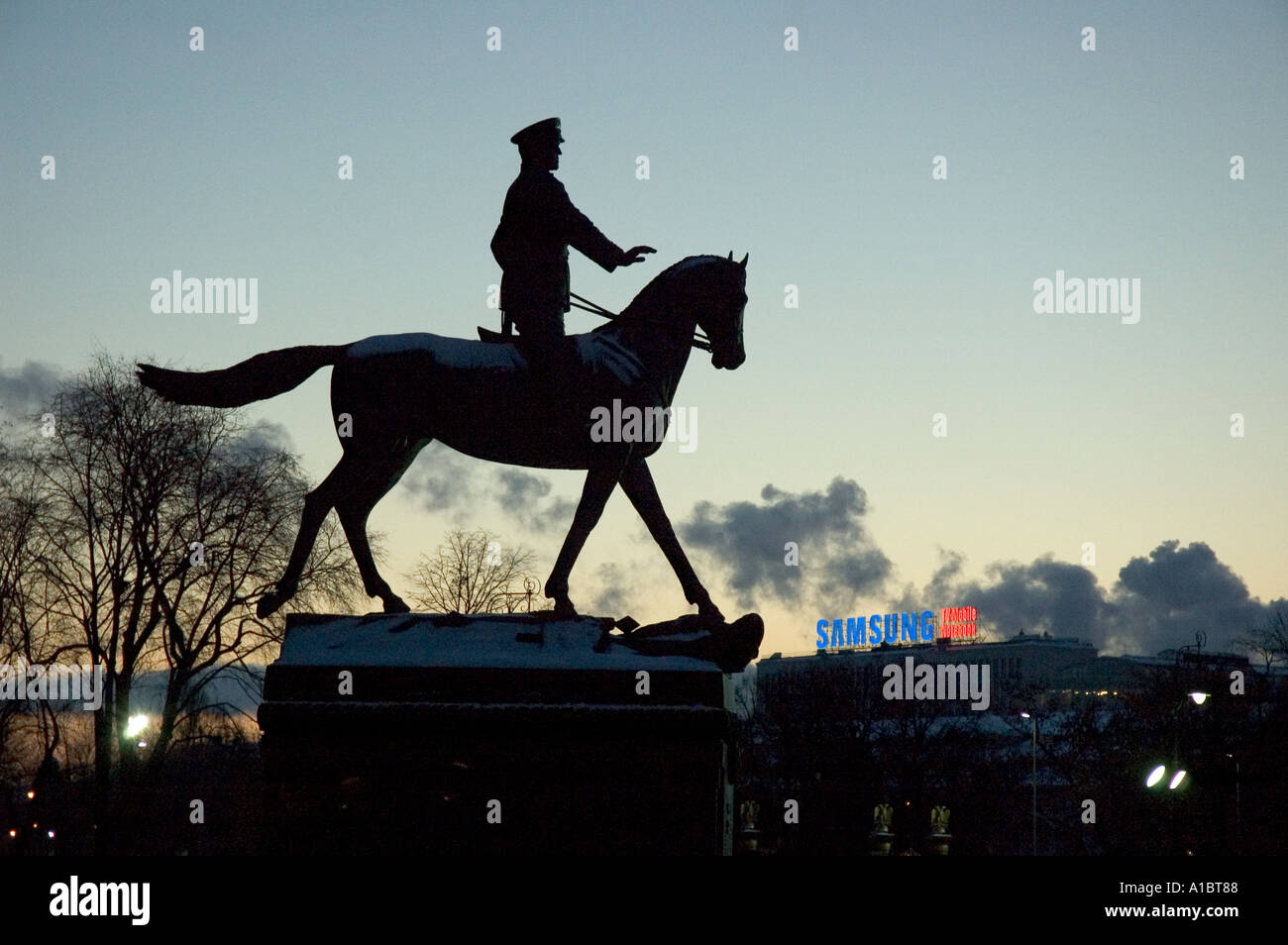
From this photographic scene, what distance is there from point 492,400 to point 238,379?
1.90 metres

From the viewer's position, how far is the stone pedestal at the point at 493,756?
1064cm

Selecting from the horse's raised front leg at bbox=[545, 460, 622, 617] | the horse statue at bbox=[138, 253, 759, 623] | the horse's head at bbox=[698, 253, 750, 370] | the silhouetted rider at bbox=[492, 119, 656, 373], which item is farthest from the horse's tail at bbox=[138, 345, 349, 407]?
the horse's head at bbox=[698, 253, 750, 370]

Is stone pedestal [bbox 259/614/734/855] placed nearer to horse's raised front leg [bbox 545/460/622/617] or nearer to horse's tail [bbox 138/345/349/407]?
horse's raised front leg [bbox 545/460/622/617]

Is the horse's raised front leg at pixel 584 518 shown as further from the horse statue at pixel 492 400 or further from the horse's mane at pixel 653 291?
the horse's mane at pixel 653 291

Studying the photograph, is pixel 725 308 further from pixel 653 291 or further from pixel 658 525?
pixel 658 525

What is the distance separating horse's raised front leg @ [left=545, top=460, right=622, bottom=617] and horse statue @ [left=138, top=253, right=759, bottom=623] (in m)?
0.01

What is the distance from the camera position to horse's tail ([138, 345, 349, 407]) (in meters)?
11.8

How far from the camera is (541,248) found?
39.2 ft

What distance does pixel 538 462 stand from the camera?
11.9 m

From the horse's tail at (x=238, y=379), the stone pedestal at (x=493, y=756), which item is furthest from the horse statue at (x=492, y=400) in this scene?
the stone pedestal at (x=493, y=756)
